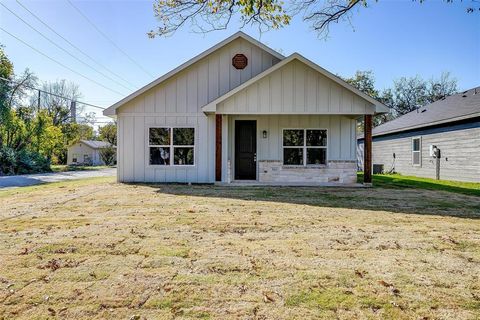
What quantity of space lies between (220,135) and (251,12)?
3901mm

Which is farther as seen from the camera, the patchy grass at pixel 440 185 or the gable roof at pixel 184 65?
the gable roof at pixel 184 65

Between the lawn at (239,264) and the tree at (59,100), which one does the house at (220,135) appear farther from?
the tree at (59,100)

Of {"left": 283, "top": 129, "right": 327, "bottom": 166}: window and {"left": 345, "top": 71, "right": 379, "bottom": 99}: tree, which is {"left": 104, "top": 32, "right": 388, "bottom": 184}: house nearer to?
{"left": 283, "top": 129, "right": 327, "bottom": 166}: window

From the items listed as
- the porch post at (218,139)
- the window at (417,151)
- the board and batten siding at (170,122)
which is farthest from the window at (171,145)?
the window at (417,151)

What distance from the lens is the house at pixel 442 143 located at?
1255 cm

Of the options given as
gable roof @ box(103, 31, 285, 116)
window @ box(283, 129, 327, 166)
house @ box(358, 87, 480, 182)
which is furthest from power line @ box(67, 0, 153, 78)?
house @ box(358, 87, 480, 182)

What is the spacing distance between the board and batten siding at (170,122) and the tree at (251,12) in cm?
294

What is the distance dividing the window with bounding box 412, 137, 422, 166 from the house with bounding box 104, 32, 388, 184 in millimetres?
6890

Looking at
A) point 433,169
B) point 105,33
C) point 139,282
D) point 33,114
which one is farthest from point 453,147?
point 33,114

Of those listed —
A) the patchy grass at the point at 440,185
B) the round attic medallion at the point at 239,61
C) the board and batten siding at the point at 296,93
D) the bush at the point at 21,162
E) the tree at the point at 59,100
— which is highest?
the tree at the point at 59,100

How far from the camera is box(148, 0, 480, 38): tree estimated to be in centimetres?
805

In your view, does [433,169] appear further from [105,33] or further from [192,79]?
[105,33]

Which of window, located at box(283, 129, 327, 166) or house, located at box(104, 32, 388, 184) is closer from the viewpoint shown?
house, located at box(104, 32, 388, 184)

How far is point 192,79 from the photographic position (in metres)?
11.7
